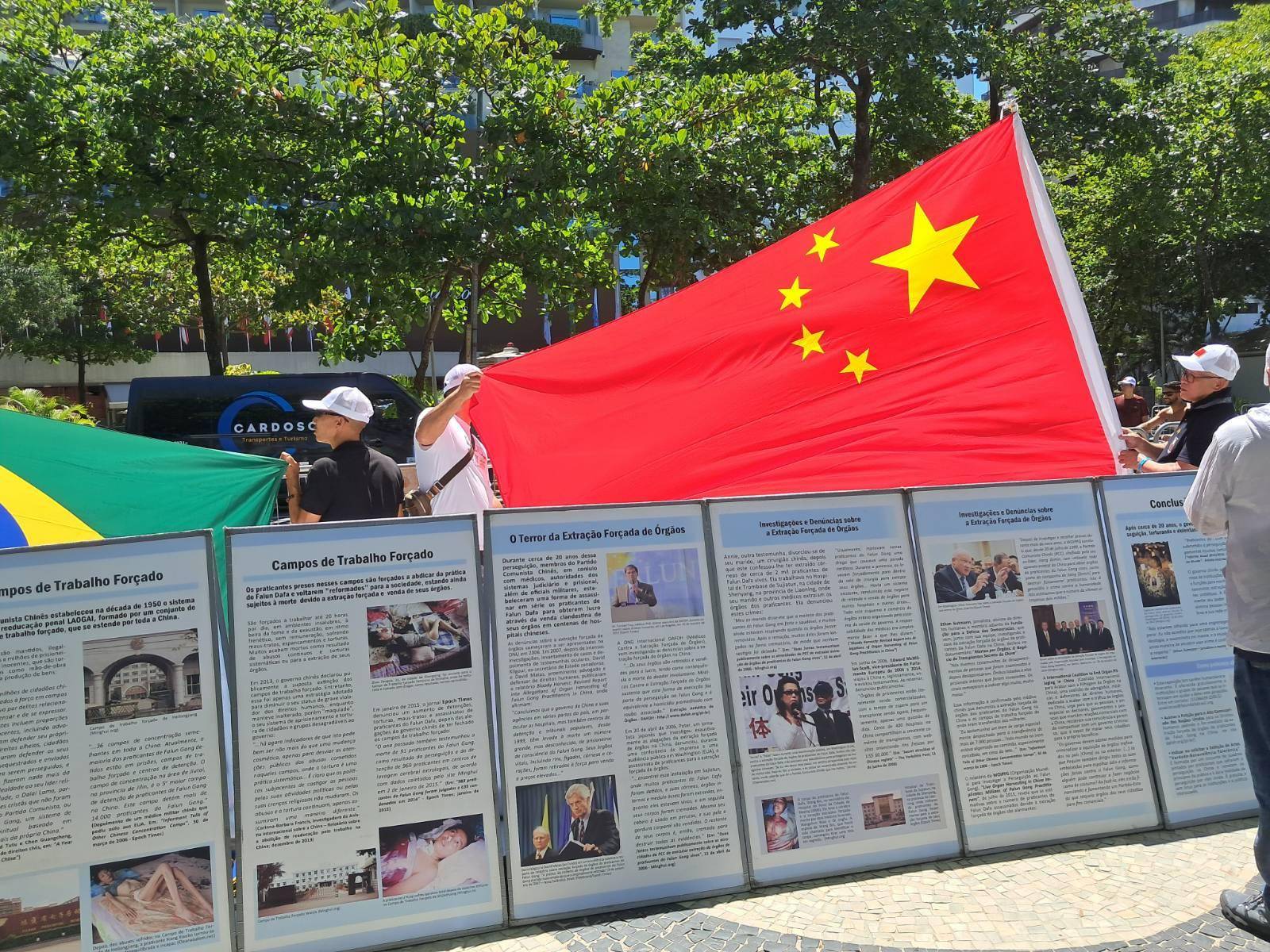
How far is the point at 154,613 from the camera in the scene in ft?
11.0

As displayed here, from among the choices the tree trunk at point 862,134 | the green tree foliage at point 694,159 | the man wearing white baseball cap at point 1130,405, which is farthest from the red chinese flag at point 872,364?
the tree trunk at point 862,134

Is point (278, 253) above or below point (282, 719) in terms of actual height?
above

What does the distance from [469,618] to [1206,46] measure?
3198 centimetres

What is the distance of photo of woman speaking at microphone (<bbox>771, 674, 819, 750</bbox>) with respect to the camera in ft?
12.4

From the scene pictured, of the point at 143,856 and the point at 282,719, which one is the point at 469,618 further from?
the point at 143,856

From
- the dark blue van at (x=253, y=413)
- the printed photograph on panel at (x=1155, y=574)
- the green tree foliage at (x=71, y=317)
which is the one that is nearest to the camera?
the printed photograph on panel at (x=1155, y=574)

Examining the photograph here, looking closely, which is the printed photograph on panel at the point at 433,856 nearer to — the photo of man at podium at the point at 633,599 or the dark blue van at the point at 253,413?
the photo of man at podium at the point at 633,599

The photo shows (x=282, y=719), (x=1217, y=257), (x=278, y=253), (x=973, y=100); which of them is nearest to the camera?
(x=282, y=719)

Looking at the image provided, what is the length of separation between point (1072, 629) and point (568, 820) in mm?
2140

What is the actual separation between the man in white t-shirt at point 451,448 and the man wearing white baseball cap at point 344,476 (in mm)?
262

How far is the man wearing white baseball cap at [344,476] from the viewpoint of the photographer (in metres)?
4.91

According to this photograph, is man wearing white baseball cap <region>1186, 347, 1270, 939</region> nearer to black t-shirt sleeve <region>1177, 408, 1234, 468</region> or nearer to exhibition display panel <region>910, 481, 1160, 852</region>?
exhibition display panel <region>910, 481, 1160, 852</region>

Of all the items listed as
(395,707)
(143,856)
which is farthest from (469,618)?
(143,856)

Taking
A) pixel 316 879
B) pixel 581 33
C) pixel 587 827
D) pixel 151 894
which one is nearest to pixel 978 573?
pixel 587 827
